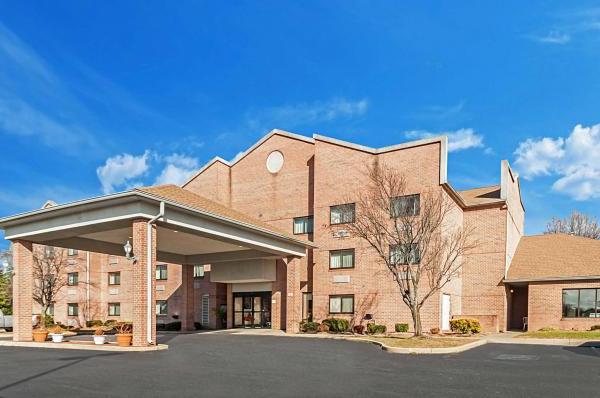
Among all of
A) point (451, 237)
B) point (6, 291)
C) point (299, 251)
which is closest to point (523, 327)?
point (451, 237)

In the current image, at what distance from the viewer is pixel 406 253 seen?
2402cm

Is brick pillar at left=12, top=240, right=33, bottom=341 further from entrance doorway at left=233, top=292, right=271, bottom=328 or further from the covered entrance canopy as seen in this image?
entrance doorway at left=233, top=292, right=271, bottom=328

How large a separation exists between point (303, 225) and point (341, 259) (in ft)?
12.5

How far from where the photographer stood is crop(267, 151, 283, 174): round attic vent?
113 ft

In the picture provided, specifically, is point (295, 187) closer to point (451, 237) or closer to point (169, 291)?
point (451, 237)

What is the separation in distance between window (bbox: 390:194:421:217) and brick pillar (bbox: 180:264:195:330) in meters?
14.8

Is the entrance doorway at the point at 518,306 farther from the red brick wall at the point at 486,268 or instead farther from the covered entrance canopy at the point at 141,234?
the covered entrance canopy at the point at 141,234

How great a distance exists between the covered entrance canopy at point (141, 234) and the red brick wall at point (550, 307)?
47.6ft

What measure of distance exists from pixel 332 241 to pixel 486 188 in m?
13.8

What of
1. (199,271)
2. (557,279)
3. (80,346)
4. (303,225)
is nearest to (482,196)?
(557,279)

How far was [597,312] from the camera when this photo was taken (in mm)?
28281

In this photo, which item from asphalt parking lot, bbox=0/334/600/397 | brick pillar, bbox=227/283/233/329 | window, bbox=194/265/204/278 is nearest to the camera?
asphalt parking lot, bbox=0/334/600/397

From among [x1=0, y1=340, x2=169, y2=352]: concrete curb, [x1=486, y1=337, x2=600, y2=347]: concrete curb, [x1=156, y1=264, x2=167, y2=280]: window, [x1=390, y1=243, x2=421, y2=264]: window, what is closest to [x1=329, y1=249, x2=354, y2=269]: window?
[x1=390, y1=243, x2=421, y2=264]: window

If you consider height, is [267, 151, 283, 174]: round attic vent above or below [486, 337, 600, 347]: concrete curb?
above
